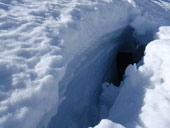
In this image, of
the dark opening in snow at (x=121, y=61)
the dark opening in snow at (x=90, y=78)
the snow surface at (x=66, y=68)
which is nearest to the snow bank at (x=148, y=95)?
the snow surface at (x=66, y=68)

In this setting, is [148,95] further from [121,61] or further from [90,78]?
[121,61]

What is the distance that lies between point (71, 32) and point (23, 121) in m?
1.11

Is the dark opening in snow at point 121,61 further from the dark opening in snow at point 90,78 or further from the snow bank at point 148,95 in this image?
the snow bank at point 148,95

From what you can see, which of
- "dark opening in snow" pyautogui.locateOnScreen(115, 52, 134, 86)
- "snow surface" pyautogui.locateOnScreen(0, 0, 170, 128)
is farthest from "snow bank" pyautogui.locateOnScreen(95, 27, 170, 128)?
"dark opening in snow" pyautogui.locateOnScreen(115, 52, 134, 86)

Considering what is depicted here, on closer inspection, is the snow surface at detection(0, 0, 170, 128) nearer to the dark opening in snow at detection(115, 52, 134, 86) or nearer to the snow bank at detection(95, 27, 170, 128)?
the snow bank at detection(95, 27, 170, 128)

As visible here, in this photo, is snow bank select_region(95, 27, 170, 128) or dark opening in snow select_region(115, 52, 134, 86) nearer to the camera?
snow bank select_region(95, 27, 170, 128)

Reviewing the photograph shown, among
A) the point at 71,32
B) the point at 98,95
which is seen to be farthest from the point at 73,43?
the point at 98,95

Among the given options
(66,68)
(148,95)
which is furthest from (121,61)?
(66,68)

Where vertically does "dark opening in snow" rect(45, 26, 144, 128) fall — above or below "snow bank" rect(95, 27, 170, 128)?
below

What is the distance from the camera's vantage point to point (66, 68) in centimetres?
175

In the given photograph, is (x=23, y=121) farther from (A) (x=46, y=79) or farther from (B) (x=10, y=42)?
(B) (x=10, y=42)

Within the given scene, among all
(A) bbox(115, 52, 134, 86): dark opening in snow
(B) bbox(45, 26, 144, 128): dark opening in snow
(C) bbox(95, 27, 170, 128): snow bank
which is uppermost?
(C) bbox(95, 27, 170, 128): snow bank

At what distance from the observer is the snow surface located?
131cm

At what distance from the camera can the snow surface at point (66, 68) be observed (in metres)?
1.31
